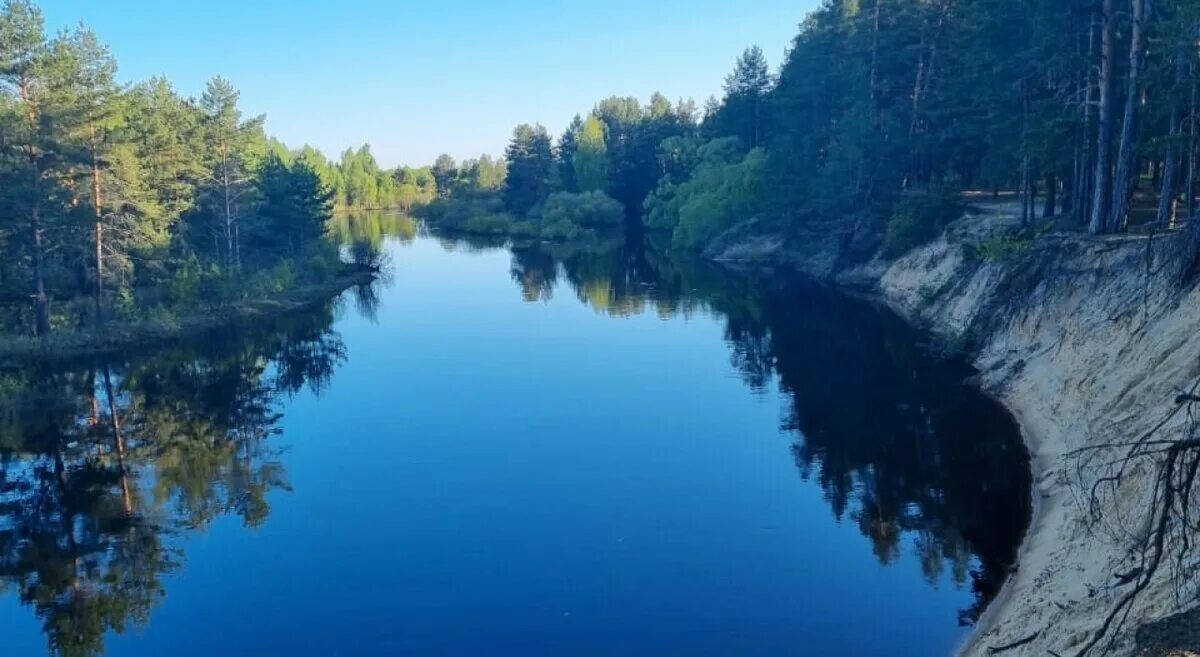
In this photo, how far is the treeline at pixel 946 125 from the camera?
3372 centimetres

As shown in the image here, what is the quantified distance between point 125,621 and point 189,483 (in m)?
8.83

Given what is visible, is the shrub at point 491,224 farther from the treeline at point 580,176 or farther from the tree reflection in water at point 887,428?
the tree reflection in water at point 887,428

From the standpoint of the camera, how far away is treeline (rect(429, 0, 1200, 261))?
33719 millimetres

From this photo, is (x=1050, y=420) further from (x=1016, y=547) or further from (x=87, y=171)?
(x=87, y=171)

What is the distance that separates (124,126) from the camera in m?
58.6

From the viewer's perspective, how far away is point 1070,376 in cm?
2680

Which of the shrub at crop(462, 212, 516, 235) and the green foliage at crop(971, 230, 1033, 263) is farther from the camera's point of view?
the shrub at crop(462, 212, 516, 235)

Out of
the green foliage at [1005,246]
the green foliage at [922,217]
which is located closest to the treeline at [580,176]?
the green foliage at [922,217]

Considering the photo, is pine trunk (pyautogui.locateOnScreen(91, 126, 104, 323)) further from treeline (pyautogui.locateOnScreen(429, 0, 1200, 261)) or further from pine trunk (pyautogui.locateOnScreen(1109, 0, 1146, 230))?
pine trunk (pyautogui.locateOnScreen(1109, 0, 1146, 230))

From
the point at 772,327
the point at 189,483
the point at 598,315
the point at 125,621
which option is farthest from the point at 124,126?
the point at 125,621

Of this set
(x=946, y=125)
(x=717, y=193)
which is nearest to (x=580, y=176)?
(x=717, y=193)

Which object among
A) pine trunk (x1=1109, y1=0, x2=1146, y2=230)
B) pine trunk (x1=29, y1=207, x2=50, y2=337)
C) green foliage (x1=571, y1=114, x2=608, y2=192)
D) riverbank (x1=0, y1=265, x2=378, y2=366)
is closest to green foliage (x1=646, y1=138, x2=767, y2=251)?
green foliage (x1=571, y1=114, x2=608, y2=192)

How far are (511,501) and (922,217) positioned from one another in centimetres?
3993

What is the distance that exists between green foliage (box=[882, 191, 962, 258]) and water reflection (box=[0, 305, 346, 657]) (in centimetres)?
3668
